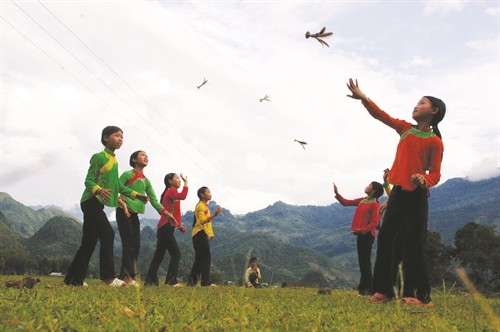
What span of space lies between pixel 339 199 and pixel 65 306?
8764mm

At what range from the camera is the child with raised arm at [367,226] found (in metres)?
10.8

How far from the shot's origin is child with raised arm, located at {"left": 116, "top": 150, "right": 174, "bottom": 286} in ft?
29.8

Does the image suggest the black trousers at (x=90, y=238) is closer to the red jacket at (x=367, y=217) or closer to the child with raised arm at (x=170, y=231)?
the child with raised arm at (x=170, y=231)

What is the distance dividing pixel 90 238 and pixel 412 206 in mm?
4881

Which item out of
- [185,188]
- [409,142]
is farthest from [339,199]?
[409,142]

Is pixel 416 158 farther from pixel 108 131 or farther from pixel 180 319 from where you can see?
pixel 108 131

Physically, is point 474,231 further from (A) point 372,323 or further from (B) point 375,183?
(A) point 372,323

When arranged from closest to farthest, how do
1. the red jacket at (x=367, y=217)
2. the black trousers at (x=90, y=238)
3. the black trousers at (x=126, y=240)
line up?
1. the black trousers at (x=90, y=238)
2. the black trousers at (x=126, y=240)
3. the red jacket at (x=367, y=217)

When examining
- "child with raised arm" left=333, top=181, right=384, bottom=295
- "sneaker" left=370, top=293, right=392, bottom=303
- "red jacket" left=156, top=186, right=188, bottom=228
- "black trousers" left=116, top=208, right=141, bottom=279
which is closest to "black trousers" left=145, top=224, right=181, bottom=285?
"red jacket" left=156, top=186, right=188, bottom=228

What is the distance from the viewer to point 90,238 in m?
7.62

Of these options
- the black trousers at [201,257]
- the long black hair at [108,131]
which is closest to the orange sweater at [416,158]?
the long black hair at [108,131]

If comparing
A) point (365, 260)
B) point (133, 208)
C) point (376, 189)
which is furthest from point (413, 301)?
point (133, 208)

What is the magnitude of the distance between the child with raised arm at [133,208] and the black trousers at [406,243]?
Result: 15.3 feet

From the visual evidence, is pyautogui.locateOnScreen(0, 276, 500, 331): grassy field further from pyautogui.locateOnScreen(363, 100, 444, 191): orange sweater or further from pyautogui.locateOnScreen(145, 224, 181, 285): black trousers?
pyautogui.locateOnScreen(145, 224, 181, 285): black trousers
